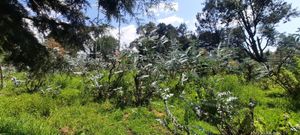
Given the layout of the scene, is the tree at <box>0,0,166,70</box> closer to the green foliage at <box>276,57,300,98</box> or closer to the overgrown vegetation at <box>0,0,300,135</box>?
the overgrown vegetation at <box>0,0,300,135</box>

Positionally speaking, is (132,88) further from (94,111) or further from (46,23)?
(46,23)

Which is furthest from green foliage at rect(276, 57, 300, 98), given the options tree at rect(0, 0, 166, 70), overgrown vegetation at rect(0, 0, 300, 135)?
tree at rect(0, 0, 166, 70)

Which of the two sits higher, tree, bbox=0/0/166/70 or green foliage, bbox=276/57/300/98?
tree, bbox=0/0/166/70

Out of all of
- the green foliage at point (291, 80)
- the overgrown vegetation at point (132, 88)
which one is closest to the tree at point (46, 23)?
the overgrown vegetation at point (132, 88)

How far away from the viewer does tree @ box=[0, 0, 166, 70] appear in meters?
6.47

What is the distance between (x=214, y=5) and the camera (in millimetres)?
38938

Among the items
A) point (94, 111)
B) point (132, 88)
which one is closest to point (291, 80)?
point (132, 88)

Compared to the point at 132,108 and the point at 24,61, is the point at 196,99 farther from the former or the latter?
the point at 24,61

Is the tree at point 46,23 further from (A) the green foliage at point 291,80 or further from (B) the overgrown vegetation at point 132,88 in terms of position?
(A) the green foliage at point 291,80

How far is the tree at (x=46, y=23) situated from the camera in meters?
6.47

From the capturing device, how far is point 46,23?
7199mm

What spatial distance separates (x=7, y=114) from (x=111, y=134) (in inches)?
98.7

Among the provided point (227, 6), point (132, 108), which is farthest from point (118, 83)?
point (227, 6)

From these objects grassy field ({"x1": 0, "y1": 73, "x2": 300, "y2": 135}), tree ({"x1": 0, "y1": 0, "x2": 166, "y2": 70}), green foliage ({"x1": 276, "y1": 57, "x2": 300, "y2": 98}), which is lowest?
grassy field ({"x1": 0, "y1": 73, "x2": 300, "y2": 135})
